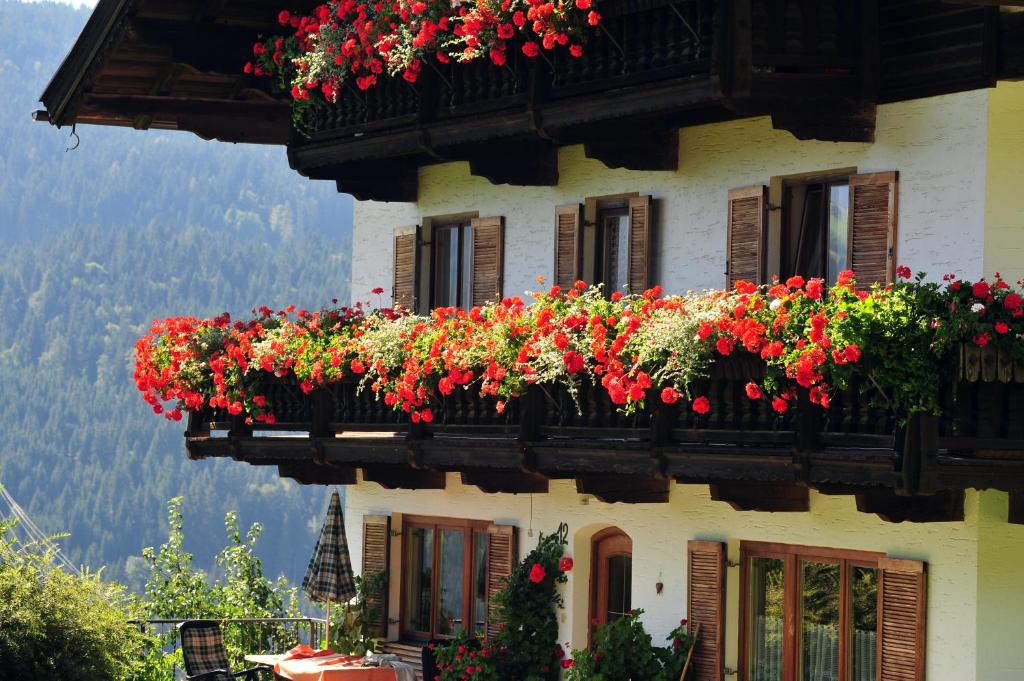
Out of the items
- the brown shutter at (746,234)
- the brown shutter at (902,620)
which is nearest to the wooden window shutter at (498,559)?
the brown shutter at (746,234)

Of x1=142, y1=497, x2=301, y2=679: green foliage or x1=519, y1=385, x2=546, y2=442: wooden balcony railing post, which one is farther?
x1=142, y1=497, x2=301, y2=679: green foliage

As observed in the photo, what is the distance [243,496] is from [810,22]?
13060 centimetres

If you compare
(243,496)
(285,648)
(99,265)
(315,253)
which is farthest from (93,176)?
(285,648)

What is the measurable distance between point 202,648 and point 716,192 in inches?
290

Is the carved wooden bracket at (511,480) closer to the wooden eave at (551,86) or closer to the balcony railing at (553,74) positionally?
the wooden eave at (551,86)

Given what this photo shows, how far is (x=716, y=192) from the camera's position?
16.3 m

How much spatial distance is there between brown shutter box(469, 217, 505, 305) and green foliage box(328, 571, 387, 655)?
342 centimetres

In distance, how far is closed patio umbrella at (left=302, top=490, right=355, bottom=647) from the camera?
19.2 metres

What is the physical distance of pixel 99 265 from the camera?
545 feet

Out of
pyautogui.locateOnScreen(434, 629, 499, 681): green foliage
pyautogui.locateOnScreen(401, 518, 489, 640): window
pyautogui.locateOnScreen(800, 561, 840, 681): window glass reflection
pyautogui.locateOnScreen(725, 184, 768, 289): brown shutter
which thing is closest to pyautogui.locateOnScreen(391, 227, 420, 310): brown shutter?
pyautogui.locateOnScreen(401, 518, 489, 640): window

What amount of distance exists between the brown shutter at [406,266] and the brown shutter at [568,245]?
2410mm

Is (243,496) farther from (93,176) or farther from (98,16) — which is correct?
(98,16)

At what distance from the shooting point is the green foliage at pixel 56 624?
58.6ft

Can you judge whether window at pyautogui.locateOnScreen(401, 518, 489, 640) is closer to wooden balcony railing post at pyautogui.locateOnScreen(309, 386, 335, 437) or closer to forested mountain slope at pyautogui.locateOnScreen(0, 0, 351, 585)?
wooden balcony railing post at pyautogui.locateOnScreen(309, 386, 335, 437)
